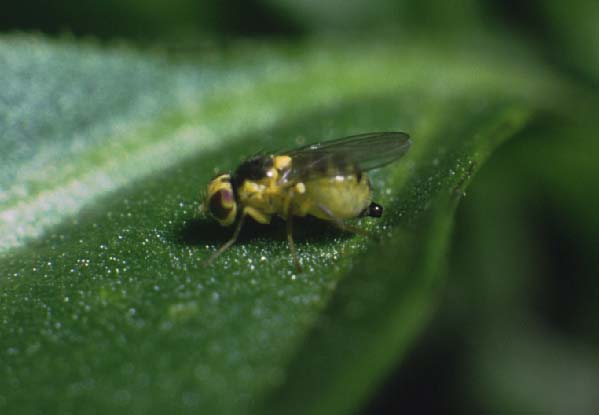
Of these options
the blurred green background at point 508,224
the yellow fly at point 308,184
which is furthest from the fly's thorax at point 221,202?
the blurred green background at point 508,224

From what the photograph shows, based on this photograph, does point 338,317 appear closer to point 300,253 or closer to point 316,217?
point 300,253

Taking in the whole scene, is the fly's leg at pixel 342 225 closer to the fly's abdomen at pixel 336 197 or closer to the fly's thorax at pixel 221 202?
the fly's abdomen at pixel 336 197

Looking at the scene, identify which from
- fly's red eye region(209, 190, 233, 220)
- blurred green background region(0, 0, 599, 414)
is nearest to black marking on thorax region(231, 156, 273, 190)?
fly's red eye region(209, 190, 233, 220)

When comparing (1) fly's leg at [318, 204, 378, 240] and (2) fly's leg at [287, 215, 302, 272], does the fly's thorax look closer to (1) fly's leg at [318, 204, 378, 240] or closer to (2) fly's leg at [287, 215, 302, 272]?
(2) fly's leg at [287, 215, 302, 272]

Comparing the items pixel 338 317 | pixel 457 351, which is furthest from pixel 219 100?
pixel 338 317

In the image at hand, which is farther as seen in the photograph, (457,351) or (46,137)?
(457,351)
